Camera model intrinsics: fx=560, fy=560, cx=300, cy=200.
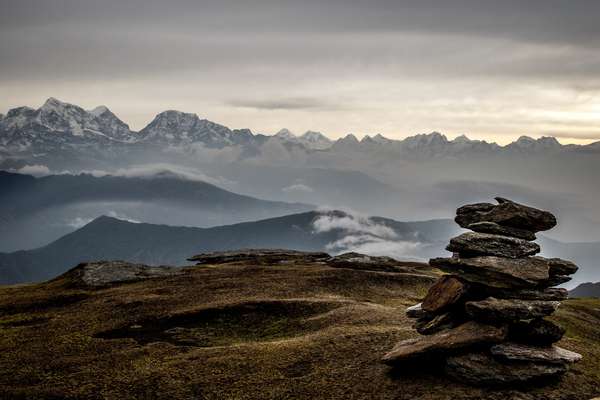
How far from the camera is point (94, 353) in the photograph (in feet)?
180

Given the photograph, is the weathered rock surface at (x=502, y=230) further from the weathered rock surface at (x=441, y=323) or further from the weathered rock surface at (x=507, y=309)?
the weathered rock surface at (x=441, y=323)

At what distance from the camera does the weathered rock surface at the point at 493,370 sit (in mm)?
39875

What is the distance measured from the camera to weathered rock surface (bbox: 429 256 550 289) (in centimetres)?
4375

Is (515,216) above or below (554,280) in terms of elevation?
above

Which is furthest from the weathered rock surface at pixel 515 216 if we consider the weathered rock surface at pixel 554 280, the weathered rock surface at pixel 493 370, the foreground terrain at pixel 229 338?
the foreground terrain at pixel 229 338

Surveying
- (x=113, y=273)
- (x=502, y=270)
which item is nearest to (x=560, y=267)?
(x=502, y=270)

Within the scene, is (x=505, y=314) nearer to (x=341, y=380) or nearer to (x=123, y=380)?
(x=341, y=380)

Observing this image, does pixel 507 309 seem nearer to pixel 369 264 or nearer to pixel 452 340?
pixel 452 340

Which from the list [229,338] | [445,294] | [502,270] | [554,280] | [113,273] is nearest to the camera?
[502,270]

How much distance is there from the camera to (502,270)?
43.8 meters

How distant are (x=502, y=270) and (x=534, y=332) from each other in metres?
5.16

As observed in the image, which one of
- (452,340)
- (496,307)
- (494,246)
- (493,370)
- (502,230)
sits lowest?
(493,370)

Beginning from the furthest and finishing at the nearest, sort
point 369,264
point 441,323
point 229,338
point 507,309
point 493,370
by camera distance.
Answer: point 369,264
point 229,338
point 441,323
point 507,309
point 493,370

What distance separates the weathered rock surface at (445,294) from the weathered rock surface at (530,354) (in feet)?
18.1
